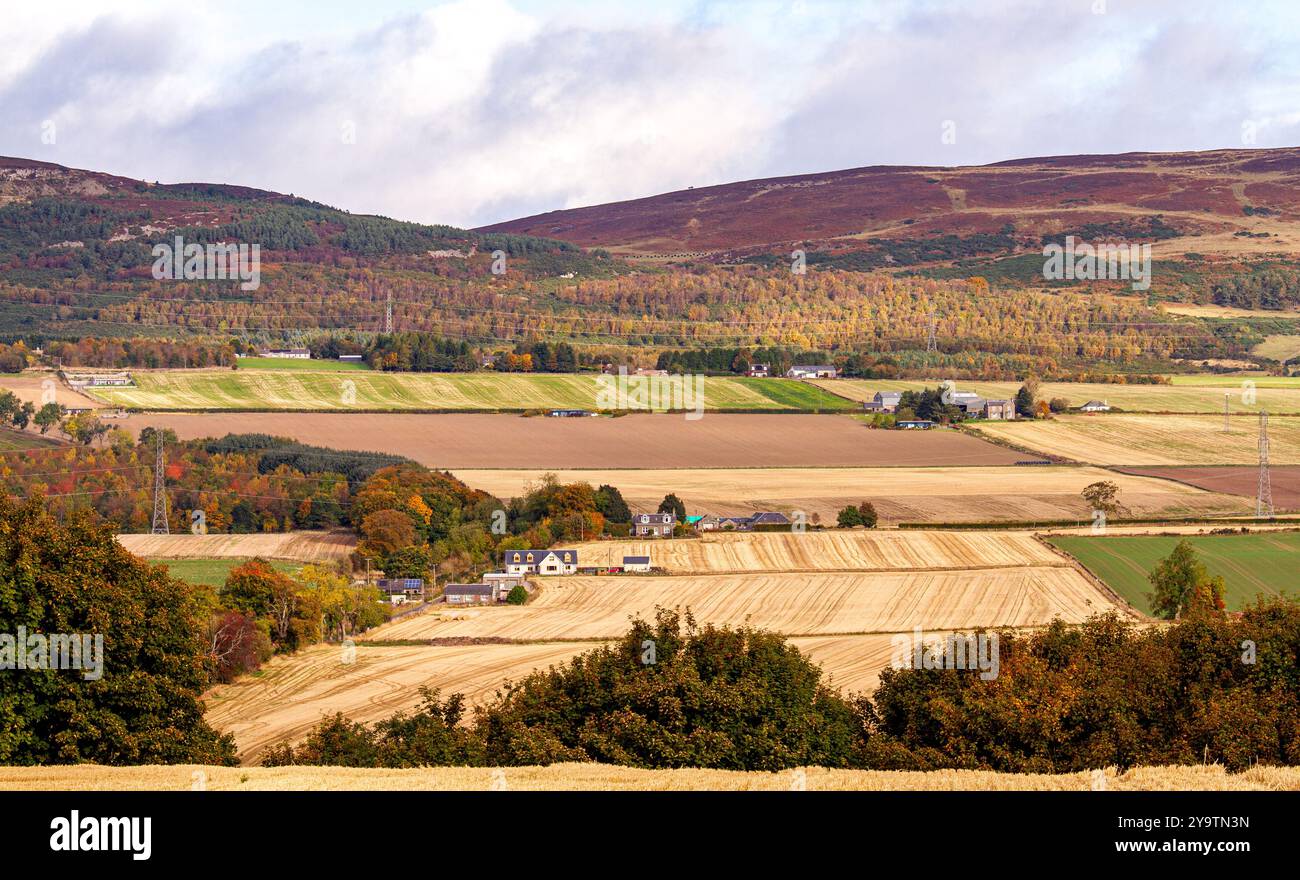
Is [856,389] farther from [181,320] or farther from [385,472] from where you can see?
[181,320]

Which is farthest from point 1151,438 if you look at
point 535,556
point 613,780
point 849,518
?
point 613,780

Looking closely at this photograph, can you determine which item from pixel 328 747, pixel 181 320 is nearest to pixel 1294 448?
pixel 328 747

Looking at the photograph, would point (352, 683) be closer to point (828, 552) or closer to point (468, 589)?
point (468, 589)

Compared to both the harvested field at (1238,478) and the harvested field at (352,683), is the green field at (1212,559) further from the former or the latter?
the harvested field at (352,683)

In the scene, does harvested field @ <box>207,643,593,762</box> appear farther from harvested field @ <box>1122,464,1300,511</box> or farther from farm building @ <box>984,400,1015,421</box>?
farm building @ <box>984,400,1015,421</box>

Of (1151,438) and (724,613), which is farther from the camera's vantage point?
(1151,438)

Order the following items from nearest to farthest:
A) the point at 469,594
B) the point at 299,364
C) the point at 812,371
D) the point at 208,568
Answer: the point at 469,594, the point at 208,568, the point at 812,371, the point at 299,364

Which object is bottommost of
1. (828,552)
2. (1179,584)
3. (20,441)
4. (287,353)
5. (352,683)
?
(352,683)
